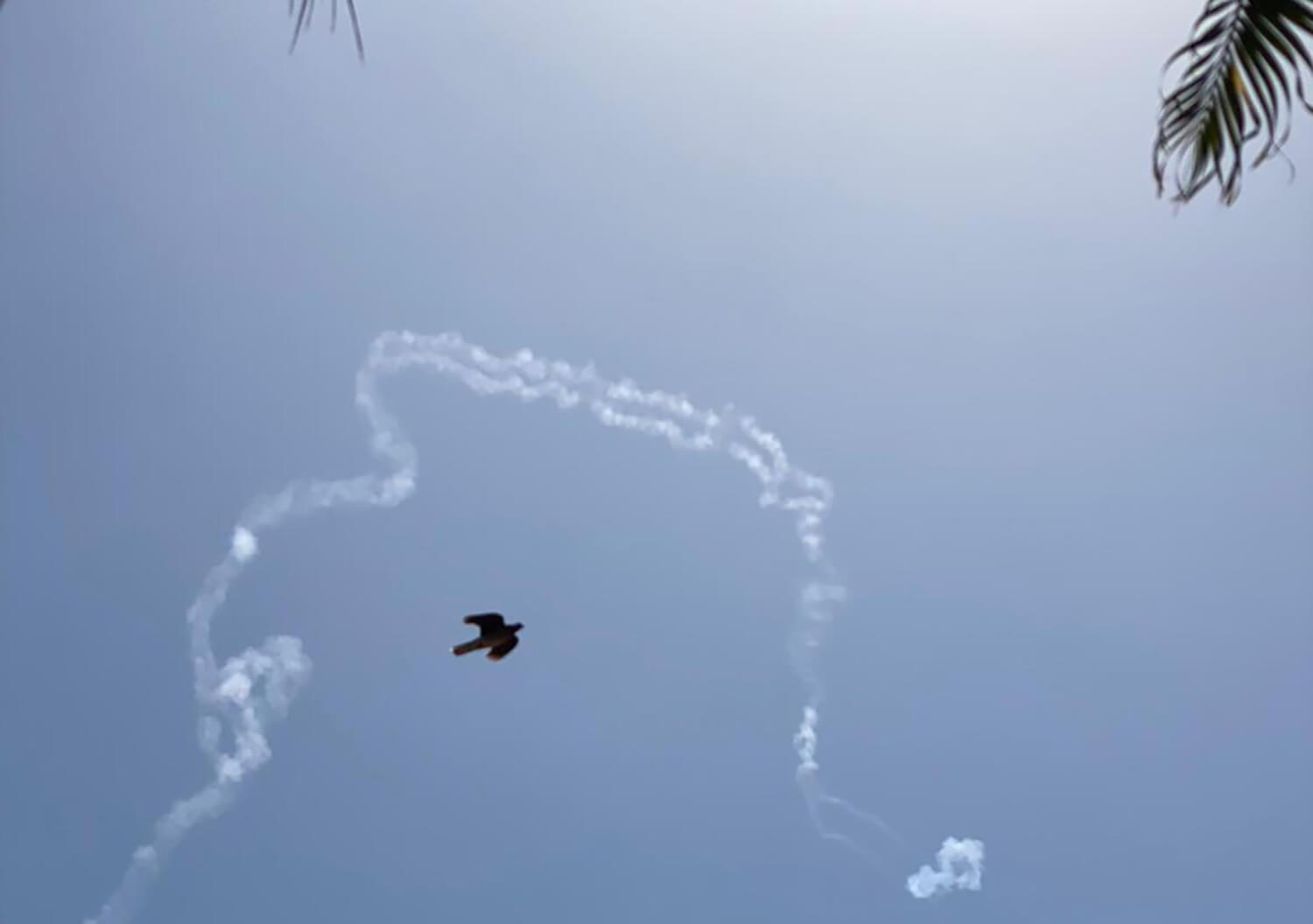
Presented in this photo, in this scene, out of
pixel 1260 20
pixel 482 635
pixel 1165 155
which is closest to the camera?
Result: pixel 1260 20

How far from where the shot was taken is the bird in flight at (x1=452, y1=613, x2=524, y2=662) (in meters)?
14.2

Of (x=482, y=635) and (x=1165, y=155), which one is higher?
(x=482, y=635)

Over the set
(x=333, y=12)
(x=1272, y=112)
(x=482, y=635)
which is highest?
(x=482, y=635)

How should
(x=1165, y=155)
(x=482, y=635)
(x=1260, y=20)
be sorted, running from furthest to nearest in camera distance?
(x=482, y=635)
(x=1165, y=155)
(x=1260, y=20)

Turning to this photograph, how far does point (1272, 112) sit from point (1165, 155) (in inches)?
17.0

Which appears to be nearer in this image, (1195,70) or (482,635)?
(1195,70)

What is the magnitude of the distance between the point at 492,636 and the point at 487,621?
1.67 ft

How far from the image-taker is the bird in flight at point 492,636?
14.2 m

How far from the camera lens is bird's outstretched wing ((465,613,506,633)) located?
1402 cm

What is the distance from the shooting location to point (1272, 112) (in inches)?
169

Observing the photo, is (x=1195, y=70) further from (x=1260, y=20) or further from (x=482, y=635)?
(x=482, y=635)

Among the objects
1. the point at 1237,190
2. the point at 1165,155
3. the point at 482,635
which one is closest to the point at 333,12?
the point at 1165,155

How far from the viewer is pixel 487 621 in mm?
14234

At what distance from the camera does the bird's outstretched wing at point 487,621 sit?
14.0 metres
